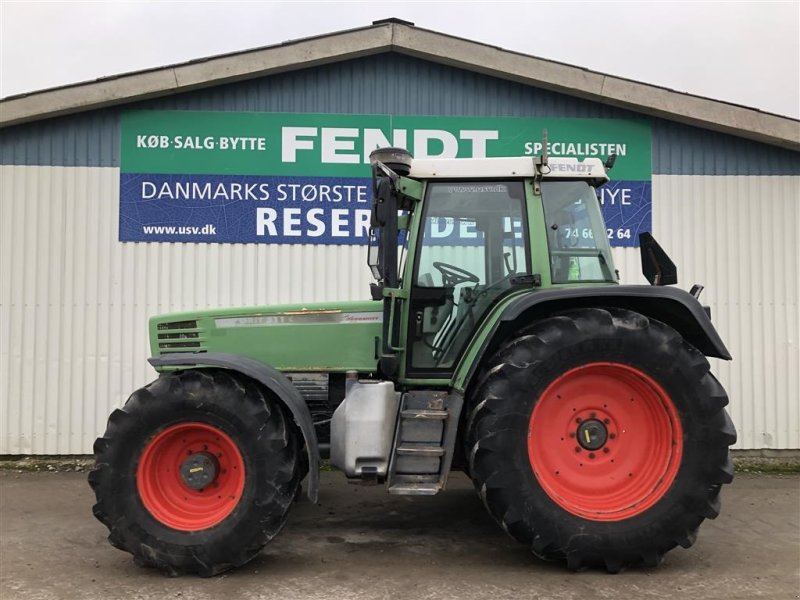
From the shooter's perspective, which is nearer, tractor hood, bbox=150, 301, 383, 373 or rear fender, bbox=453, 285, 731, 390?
rear fender, bbox=453, 285, 731, 390

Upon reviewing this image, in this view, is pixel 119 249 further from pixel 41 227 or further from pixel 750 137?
pixel 750 137

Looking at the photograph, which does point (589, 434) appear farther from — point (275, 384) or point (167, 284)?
point (167, 284)

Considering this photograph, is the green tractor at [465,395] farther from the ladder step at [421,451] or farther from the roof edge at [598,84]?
the roof edge at [598,84]

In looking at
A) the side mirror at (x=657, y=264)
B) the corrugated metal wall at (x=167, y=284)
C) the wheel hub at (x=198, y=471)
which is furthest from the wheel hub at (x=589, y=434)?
the corrugated metal wall at (x=167, y=284)

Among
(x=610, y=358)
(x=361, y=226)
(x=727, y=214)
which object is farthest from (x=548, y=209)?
(x=727, y=214)

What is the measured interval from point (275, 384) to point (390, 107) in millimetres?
4188

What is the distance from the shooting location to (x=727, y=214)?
687 cm

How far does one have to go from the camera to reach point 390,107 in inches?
269

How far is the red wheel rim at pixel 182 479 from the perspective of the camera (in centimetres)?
367

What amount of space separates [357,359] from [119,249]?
12.6ft

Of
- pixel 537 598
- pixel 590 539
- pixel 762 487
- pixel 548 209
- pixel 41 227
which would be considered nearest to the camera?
pixel 537 598

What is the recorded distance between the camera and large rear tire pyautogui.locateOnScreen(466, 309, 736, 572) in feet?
11.6

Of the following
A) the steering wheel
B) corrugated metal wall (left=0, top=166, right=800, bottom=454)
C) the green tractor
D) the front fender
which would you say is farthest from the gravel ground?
the steering wheel

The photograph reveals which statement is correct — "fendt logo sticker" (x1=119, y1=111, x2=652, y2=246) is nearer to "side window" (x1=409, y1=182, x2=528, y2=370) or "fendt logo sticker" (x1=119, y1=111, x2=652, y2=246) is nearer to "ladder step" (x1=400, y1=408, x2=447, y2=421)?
"side window" (x1=409, y1=182, x2=528, y2=370)
